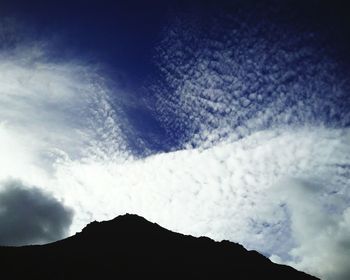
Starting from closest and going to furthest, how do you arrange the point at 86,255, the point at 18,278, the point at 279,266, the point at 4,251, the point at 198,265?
the point at 18,278, the point at 4,251, the point at 86,255, the point at 198,265, the point at 279,266

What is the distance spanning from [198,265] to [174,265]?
6579 millimetres

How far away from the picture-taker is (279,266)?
9662 cm

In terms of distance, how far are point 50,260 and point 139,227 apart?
99.1ft

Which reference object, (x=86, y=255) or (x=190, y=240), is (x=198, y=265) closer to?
(x=190, y=240)

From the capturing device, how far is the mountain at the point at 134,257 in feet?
241

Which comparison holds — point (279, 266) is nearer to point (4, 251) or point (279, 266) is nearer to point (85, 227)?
point (85, 227)

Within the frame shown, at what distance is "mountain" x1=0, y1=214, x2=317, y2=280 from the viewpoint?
73312mm

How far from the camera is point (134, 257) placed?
86.0 meters

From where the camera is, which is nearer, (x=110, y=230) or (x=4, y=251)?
(x=4, y=251)

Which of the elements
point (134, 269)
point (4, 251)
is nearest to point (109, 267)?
point (134, 269)

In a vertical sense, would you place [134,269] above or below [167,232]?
below

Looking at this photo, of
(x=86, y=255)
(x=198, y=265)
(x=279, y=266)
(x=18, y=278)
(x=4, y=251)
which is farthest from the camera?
(x=279, y=266)

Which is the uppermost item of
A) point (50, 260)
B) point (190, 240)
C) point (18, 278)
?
point (190, 240)

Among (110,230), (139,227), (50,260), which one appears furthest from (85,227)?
(50,260)
